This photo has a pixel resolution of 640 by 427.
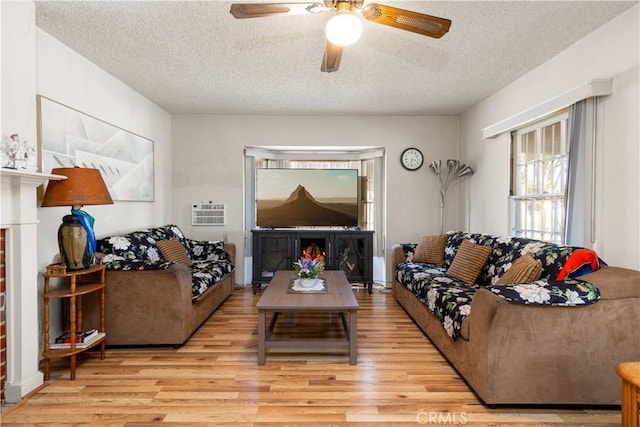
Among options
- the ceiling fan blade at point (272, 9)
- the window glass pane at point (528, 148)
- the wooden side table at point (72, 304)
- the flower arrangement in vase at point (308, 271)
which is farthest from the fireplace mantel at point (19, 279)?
the window glass pane at point (528, 148)

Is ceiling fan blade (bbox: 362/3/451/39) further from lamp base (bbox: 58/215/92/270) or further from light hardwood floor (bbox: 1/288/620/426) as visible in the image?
lamp base (bbox: 58/215/92/270)

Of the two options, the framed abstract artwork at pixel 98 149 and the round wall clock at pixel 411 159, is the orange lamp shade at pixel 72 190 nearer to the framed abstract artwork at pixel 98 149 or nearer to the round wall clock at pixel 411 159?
the framed abstract artwork at pixel 98 149

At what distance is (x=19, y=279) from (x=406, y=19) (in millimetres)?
2653

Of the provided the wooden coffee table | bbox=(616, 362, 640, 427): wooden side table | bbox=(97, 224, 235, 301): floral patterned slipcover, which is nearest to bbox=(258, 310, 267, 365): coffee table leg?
the wooden coffee table

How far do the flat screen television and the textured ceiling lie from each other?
1.10m

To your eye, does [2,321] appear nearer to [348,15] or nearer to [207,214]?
[348,15]

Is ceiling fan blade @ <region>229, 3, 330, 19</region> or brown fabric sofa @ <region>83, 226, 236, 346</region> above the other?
ceiling fan blade @ <region>229, 3, 330, 19</region>

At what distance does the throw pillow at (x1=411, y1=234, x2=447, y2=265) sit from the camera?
410 cm

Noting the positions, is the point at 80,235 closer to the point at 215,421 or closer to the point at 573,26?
the point at 215,421

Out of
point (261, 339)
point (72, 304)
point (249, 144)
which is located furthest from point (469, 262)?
point (249, 144)

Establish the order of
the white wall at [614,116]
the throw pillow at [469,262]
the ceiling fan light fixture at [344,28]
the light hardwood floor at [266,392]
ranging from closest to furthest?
the ceiling fan light fixture at [344,28], the light hardwood floor at [266,392], the white wall at [614,116], the throw pillow at [469,262]

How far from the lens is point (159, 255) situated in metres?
3.70

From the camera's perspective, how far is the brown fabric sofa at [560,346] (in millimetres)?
1982

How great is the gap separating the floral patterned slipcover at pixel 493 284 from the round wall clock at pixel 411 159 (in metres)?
1.34
